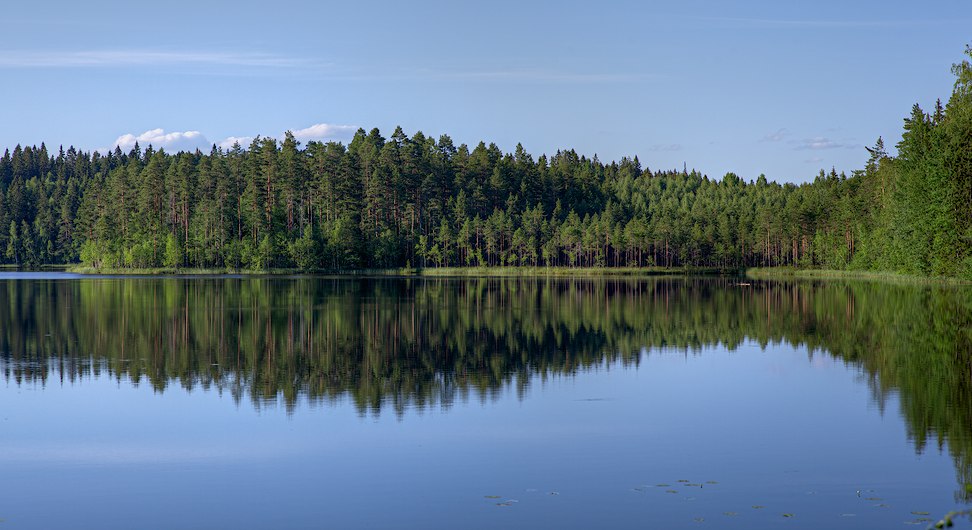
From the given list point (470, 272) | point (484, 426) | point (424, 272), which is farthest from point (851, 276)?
point (484, 426)

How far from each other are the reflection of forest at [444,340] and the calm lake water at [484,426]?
19cm

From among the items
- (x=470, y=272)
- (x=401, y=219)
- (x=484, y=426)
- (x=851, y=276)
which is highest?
(x=401, y=219)

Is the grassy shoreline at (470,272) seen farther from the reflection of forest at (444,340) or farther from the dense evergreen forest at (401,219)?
the reflection of forest at (444,340)

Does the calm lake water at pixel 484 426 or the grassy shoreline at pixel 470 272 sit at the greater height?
the grassy shoreline at pixel 470 272

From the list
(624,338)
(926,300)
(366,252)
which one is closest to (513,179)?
(366,252)

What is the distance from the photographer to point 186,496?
558 inches

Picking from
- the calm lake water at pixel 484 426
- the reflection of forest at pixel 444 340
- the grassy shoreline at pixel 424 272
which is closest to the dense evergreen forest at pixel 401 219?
the grassy shoreline at pixel 424 272

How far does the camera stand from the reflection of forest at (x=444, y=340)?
2397cm

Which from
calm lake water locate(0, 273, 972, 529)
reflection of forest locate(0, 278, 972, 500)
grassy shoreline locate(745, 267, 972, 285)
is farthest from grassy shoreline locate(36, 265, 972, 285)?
calm lake water locate(0, 273, 972, 529)

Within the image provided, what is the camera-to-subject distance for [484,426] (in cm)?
1930

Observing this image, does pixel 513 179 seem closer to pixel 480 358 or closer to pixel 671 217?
pixel 671 217

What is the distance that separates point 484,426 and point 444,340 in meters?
15.8

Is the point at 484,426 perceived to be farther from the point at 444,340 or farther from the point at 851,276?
the point at 851,276

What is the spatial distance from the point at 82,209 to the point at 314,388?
497 feet
